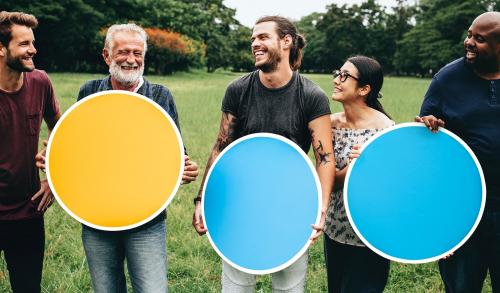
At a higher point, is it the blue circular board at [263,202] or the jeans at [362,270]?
the blue circular board at [263,202]

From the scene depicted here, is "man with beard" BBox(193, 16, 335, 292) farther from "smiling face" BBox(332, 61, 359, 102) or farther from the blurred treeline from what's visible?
the blurred treeline

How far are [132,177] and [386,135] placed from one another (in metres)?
1.22

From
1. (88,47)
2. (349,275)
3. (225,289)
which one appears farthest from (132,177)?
(88,47)

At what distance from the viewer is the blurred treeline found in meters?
34.2

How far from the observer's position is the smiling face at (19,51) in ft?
7.61

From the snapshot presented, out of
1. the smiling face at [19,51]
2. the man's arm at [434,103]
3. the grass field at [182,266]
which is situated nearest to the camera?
the smiling face at [19,51]

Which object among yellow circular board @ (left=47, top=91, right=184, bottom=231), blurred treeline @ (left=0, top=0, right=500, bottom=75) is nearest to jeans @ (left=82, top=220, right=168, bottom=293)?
yellow circular board @ (left=47, top=91, right=184, bottom=231)

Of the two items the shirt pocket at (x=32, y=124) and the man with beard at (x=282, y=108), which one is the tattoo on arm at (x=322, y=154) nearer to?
the man with beard at (x=282, y=108)

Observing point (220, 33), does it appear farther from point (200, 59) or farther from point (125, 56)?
point (125, 56)

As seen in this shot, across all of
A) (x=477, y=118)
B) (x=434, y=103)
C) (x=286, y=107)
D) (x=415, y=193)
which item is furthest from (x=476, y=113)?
(x=286, y=107)

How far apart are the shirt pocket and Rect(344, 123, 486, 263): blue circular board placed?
5.23ft

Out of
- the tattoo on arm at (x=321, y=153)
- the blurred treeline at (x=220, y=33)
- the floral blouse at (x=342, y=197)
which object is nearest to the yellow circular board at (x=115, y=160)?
the tattoo on arm at (x=321, y=153)

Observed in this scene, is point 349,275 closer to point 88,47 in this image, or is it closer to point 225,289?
point 225,289

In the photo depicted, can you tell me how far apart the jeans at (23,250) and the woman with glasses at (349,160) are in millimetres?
1538
